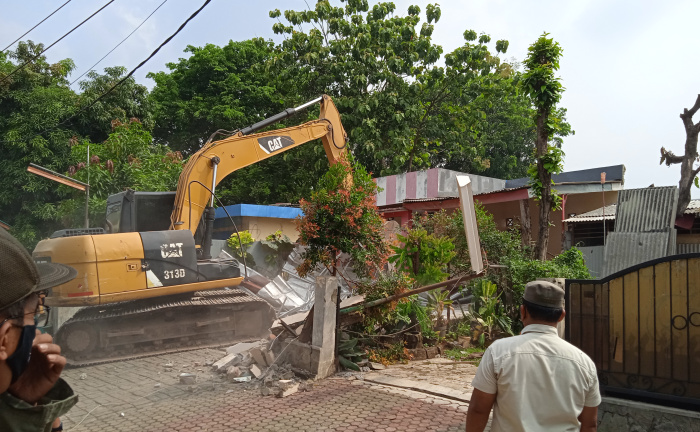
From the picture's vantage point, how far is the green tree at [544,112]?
10930mm

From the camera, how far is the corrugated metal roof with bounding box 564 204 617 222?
15.3 m

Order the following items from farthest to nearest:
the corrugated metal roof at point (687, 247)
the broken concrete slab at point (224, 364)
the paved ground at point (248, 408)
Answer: the corrugated metal roof at point (687, 247)
the broken concrete slab at point (224, 364)
the paved ground at point (248, 408)

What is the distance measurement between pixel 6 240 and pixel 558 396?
2.26 metres

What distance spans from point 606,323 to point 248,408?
13.1ft

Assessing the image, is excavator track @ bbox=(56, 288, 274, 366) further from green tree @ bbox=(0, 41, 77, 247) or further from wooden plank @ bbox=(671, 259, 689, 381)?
green tree @ bbox=(0, 41, 77, 247)

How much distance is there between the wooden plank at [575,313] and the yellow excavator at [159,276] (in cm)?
686

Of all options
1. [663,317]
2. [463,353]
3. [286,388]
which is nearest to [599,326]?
[663,317]

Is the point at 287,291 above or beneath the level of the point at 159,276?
beneath

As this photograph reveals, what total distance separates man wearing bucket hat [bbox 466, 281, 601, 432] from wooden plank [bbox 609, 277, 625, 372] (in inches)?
113

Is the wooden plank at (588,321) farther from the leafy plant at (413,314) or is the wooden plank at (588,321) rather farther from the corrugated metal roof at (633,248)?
the corrugated metal roof at (633,248)

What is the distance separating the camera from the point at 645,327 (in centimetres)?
506

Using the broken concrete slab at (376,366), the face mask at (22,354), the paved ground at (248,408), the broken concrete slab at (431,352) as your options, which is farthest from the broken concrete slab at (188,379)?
the face mask at (22,354)

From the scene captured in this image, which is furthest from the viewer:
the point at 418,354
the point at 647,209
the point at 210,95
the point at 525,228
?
the point at 210,95

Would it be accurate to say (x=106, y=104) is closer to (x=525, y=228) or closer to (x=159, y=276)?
(x=159, y=276)
